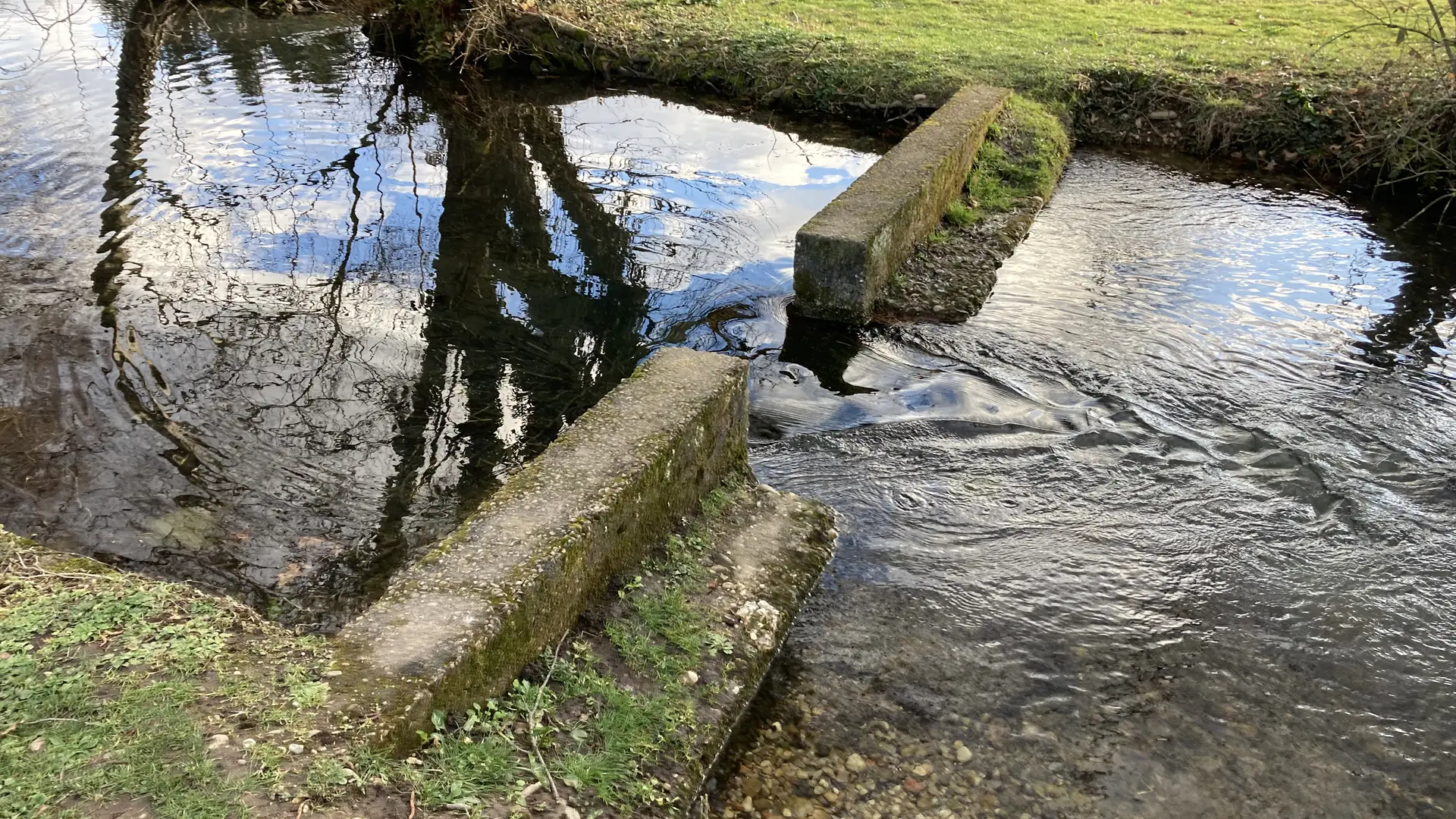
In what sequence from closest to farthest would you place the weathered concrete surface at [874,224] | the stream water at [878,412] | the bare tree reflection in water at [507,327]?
1. the stream water at [878,412]
2. the bare tree reflection in water at [507,327]
3. the weathered concrete surface at [874,224]

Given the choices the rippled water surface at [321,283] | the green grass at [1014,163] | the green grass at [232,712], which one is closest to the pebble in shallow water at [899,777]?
the green grass at [232,712]

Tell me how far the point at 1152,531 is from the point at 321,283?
18.0 ft

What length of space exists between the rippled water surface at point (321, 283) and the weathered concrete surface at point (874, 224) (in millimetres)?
517

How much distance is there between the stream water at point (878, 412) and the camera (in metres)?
3.96

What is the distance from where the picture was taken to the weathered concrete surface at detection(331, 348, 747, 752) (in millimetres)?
2947

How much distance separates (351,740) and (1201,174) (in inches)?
382

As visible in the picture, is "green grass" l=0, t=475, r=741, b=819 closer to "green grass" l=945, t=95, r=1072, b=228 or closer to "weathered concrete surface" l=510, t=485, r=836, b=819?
"weathered concrete surface" l=510, t=485, r=836, b=819

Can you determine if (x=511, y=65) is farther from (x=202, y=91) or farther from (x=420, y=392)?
(x=420, y=392)

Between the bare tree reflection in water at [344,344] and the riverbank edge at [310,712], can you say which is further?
the bare tree reflection in water at [344,344]

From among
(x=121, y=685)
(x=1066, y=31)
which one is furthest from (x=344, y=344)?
(x=1066, y=31)

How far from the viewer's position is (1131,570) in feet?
15.2

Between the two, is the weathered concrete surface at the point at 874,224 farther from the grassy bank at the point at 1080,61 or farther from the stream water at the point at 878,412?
the grassy bank at the point at 1080,61

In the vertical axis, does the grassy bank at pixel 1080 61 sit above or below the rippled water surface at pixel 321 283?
above

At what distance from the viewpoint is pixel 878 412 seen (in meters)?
5.92
